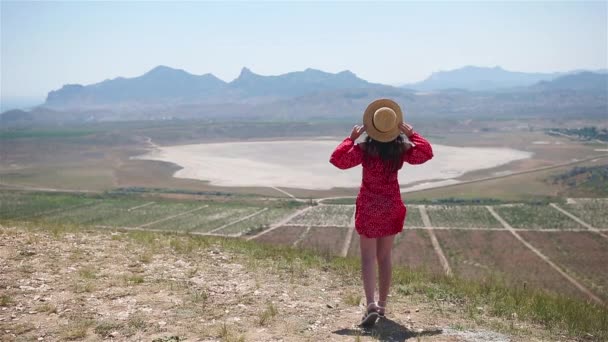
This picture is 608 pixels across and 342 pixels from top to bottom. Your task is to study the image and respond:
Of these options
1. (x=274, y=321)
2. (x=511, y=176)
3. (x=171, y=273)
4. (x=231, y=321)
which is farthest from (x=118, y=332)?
(x=511, y=176)

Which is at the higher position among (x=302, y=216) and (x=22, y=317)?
(x=22, y=317)

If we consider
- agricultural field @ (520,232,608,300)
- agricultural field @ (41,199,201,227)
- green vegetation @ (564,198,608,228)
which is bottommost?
agricultural field @ (41,199,201,227)

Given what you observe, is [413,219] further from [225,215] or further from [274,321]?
[274,321]

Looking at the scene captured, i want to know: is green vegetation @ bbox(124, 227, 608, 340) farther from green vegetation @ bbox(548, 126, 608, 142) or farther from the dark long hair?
green vegetation @ bbox(548, 126, 608, 142)

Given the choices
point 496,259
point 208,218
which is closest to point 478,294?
point 496,259

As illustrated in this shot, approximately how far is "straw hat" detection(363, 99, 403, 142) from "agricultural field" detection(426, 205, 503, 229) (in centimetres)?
3773

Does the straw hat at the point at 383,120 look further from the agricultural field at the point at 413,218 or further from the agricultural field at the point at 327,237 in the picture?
the agricultural field at the point at 413,218

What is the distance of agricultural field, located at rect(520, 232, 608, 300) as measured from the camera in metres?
26.2

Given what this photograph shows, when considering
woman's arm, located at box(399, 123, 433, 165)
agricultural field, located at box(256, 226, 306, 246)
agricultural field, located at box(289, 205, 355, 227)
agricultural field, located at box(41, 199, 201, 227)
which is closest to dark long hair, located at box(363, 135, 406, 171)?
woman's arm, located at box(399, 123, 433, 165)

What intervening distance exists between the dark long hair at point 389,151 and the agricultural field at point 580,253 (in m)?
23.3

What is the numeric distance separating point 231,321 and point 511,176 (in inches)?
2750

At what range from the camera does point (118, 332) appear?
5105mm

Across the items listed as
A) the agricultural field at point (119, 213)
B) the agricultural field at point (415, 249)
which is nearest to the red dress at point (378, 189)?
the agricultural field at point (415, 249)

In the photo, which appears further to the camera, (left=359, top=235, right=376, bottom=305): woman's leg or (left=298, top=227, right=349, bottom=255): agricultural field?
(left=298, top=227, right=349, bottom=255): agricultural field
